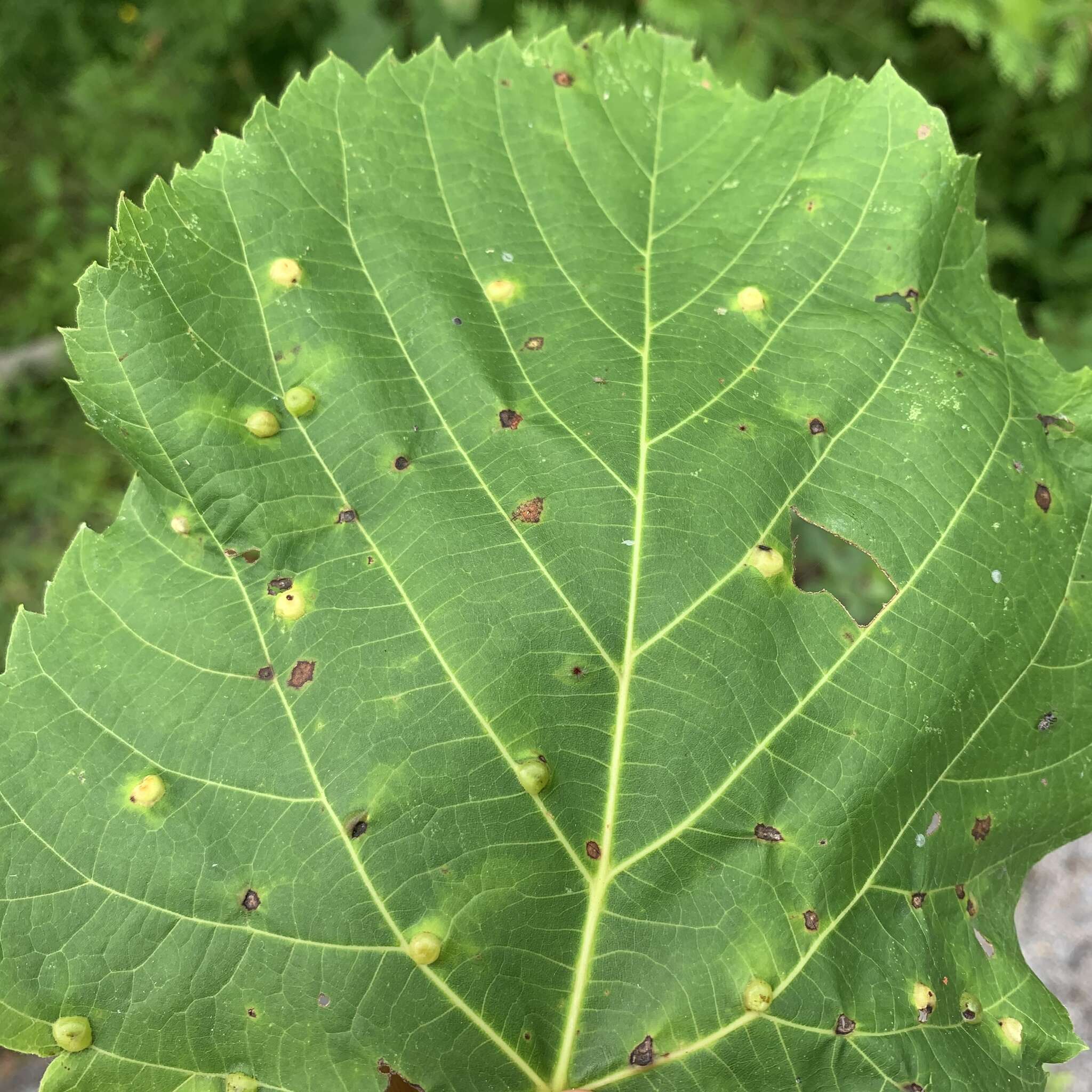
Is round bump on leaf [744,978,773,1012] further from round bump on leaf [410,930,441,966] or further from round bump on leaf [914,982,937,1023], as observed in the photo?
round bump on leaf [410,930,441,966]

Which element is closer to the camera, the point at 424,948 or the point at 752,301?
the point at 424,948

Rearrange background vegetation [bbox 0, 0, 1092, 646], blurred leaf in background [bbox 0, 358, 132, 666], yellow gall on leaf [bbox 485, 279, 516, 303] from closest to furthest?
yellow gall on leaf [bbox 485, 279, 516, 303] < background vegetation [bbox 0, 0, 1092, 646] < blurred leaf in background [bbox 0, 358, 132, 666]

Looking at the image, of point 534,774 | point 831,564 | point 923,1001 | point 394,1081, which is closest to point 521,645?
point 534,774

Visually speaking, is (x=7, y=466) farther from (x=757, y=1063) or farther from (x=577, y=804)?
(x=757, y=1063)

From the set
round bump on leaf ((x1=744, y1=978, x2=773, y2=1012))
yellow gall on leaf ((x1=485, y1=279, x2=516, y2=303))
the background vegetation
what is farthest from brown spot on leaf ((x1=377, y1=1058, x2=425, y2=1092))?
the background vegetation

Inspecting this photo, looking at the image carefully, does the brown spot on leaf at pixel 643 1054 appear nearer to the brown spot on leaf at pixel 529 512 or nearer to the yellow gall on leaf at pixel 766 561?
the yellow gall on leaf at pixel 766 561

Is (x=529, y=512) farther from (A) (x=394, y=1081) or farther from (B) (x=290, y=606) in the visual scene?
(A) (x=394, y=1081)

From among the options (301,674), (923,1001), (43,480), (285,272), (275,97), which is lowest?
(923,1001)
